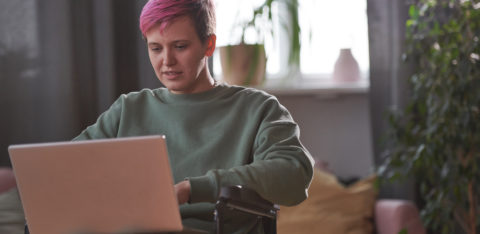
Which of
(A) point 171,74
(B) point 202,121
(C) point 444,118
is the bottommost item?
(C) point 444,118

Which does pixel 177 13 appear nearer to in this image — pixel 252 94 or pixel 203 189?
pixel 252 94

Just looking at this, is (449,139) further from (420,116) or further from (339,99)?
(339,99)

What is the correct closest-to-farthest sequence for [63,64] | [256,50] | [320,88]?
[63,64] < [256,50] < [320,88]

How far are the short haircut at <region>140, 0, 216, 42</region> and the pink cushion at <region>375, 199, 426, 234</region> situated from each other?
148cm

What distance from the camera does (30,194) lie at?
3.77 ft

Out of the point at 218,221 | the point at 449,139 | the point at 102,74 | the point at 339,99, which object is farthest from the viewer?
the point at 339,99

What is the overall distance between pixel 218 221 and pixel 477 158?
1.81 meters

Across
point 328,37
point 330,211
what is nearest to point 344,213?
point 330,211

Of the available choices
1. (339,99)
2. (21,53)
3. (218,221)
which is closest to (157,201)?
(218,221)

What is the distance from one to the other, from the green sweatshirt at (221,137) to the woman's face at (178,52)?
0.08 m

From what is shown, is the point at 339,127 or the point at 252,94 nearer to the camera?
the point at 252,94

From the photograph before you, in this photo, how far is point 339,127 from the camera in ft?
10.9

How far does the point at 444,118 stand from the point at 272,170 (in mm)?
1490

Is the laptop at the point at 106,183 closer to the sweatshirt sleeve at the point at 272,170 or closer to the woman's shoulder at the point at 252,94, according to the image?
the sweatshirt sleeve at the point at 272,170
